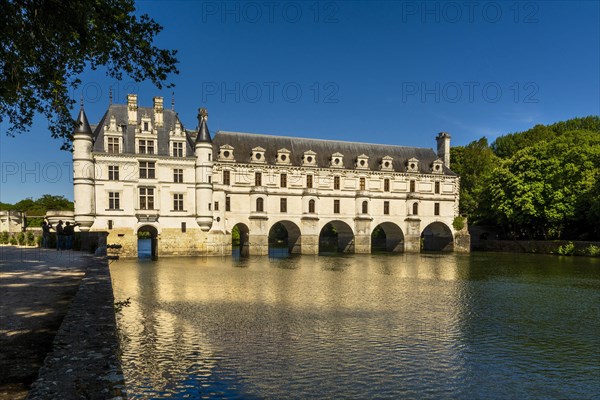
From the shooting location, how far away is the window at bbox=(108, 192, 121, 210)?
39.7 m

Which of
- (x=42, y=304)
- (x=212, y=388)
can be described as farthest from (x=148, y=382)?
(x=42, y=304)

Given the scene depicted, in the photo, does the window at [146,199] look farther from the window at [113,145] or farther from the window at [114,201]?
the window at [113,145]

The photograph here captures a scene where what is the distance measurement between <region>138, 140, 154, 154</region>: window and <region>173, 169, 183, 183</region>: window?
9.39ft

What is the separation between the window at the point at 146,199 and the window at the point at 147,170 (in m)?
1.24

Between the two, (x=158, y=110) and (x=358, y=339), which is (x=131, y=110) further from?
(x=358, y=339)

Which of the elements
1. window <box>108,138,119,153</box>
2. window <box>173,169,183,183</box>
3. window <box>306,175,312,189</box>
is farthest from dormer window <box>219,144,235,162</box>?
window <box>108,138,119,153</box>

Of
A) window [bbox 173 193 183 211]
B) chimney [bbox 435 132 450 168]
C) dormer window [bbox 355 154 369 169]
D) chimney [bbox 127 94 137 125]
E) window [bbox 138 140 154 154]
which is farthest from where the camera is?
chimney [bbox 435 132 450 168]

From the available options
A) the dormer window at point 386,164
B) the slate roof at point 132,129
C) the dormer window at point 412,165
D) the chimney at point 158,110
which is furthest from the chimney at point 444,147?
the chimney at point 158,110

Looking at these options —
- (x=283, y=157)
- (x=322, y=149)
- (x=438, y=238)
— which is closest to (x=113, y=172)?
(x=283, y=157)

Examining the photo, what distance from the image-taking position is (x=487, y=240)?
5694 cm

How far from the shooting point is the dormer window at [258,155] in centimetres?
4575

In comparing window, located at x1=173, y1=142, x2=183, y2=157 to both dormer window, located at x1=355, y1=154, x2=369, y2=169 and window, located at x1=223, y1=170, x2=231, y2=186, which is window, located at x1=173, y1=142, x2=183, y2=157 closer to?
window, located at x1=223, y1=170, x2=231, y2=186

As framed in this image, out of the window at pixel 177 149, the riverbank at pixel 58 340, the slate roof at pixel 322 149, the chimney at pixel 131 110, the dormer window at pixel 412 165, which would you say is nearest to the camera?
the riverbank at pixel 58 340

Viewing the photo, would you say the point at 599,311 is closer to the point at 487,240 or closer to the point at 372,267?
the point at 372,267
